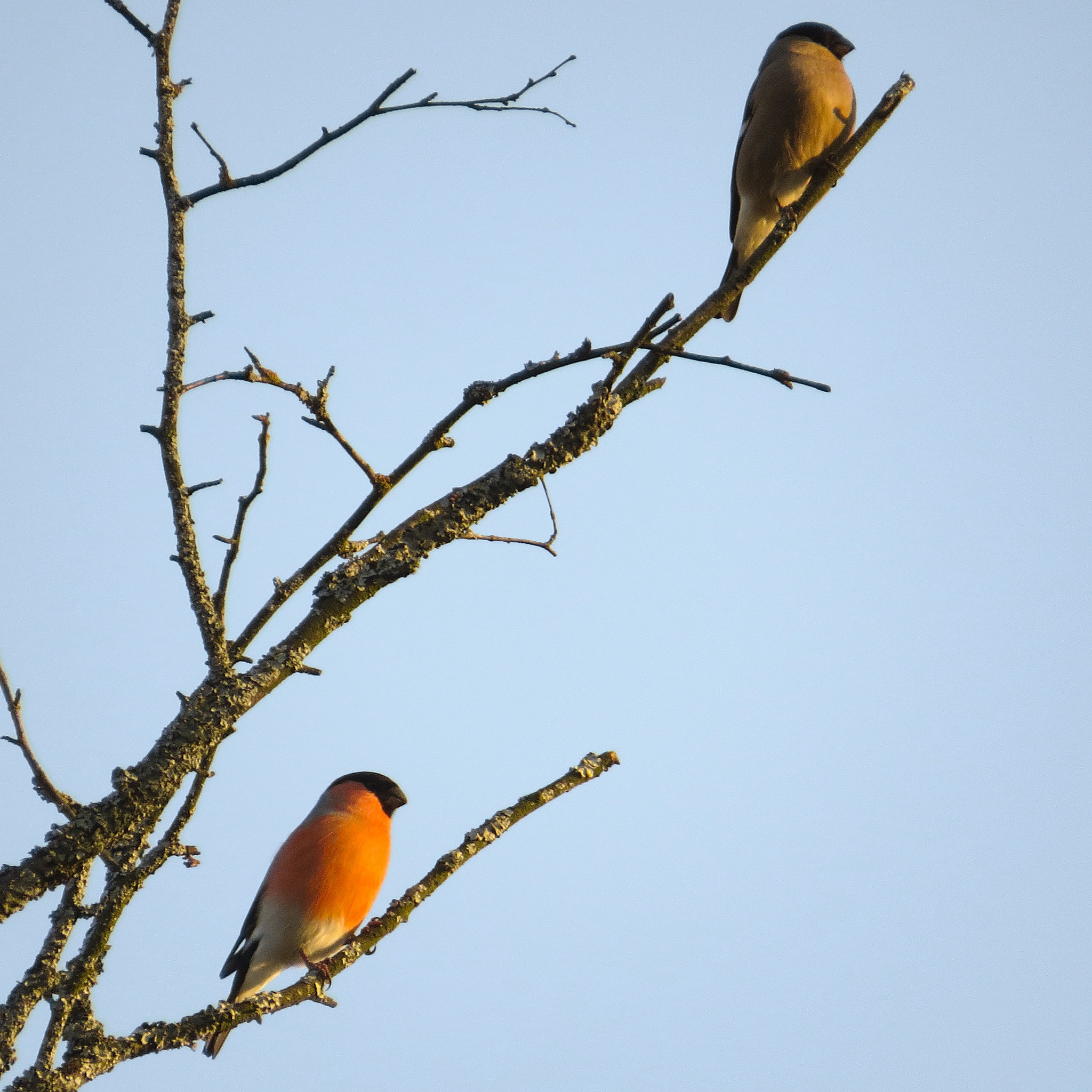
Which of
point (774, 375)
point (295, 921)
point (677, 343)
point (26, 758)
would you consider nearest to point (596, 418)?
point (677, 343)

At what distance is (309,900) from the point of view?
461 cm

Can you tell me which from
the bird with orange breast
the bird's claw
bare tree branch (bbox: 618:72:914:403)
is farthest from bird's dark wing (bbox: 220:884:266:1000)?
bare tree branch (bbox: 618:72:914:403)

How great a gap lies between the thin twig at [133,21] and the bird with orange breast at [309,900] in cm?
336

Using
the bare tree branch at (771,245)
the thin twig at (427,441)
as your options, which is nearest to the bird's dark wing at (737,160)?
the bare tree branch at (771,245)

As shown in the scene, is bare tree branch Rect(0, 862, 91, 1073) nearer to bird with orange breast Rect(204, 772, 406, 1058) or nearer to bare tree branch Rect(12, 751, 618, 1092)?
bare tree branch Rect(12, 751, 618, 1092)

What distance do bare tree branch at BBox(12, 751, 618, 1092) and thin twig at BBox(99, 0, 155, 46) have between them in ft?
6.63

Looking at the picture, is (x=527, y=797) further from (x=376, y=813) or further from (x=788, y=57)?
(x=788, y=57)

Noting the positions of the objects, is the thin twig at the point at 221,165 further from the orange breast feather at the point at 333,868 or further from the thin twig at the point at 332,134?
the orange breast feather at the point at 333,868

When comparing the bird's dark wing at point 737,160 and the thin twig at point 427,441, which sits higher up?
the bird's dark wing at point 737,160

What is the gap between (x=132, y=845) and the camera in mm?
2664

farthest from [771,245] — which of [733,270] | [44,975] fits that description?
[44,975]

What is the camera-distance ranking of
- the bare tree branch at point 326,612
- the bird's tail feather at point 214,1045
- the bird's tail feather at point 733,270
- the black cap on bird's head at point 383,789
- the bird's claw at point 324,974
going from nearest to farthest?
1. the bare tree branch at point 326,612
2. the bird's claw at point 324,974
3. the bird's tail feather at point 214,1045
4. the bird's tail feather at point 733,270
5. the black cap on bird's head at point 383,789

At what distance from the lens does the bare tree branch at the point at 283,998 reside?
7.92ft

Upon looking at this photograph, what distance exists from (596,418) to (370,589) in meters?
0.70
